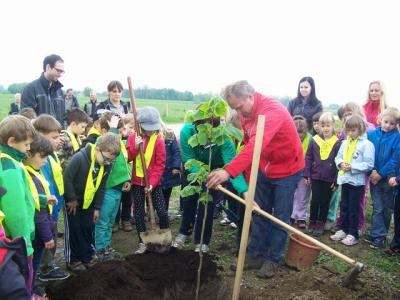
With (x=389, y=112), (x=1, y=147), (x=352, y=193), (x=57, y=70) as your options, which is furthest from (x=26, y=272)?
(x=389, y=112)

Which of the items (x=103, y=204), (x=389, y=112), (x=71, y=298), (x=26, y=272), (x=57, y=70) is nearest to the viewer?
(x=26, y=272)

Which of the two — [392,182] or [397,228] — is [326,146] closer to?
[392,182]

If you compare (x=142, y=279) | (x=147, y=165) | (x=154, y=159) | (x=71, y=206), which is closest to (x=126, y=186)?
(x=147, y=165)

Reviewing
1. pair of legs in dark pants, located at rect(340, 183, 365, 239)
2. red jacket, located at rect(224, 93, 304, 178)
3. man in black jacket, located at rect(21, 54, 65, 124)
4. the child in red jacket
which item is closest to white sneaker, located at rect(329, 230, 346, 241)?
pair of legs in dark pants, located at rect(340, 183, 365, 239)

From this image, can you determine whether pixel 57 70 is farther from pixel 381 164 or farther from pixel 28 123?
pixel 381 164

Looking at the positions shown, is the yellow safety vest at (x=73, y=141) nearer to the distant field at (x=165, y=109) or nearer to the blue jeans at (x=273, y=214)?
the blue jeans at (x=273, y=214)

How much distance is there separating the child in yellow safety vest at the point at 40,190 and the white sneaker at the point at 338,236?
415 cm

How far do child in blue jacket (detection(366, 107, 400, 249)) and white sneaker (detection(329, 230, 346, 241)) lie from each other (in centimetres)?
40

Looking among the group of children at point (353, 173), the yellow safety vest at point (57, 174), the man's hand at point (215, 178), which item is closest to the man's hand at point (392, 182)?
the group of children at point (353, 173)

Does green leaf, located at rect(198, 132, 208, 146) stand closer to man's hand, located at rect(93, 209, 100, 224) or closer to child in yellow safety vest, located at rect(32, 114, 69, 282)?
child in yellow safety vest, located at rect(32, 114, 69, 282)

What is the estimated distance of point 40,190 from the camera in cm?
348

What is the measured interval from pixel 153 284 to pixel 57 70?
3677 mm

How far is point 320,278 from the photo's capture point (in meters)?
3.92

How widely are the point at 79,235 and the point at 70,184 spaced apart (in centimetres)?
66
